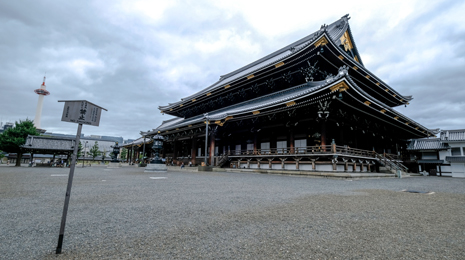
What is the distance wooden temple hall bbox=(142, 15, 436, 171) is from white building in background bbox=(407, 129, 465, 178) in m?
2.00

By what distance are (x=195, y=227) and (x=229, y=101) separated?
24.3 meters

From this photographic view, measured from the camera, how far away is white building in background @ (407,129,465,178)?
2210cm

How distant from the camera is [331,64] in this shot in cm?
1927

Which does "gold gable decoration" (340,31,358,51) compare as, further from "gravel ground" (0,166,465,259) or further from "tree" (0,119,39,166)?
"tree" (0,119,39,166)

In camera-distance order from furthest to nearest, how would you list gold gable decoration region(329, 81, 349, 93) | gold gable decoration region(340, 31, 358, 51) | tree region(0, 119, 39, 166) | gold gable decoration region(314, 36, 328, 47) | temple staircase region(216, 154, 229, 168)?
1. tree region(0, 119, 39, 166)
2. gold gable decoration region(340, 31, 358, 51)
3. temple staircase region(216, 154, 229, 168)
4. gold gable decoration region(314, 36, 328, 47)
5. gold gable decoration region(329, 81, 349, 93)

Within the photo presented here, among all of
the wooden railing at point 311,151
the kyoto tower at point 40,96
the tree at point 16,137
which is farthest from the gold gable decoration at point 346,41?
the kyoto tower at point 40,96

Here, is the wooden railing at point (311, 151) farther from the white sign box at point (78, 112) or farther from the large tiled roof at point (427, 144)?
the white sign box at point (78, 112)

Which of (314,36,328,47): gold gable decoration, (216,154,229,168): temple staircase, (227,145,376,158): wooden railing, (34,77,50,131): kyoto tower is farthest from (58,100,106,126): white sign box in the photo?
(34,77,50,131): kyoto tower

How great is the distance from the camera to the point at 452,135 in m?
24.6

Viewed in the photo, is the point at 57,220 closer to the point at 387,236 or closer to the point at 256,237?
the point at 256,237

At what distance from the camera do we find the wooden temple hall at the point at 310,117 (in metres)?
15.0

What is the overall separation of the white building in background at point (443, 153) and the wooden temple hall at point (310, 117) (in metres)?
2.00

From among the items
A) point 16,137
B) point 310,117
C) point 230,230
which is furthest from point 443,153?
point 16,137

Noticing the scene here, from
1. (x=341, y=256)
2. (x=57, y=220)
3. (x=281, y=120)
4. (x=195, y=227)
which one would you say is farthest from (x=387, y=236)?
(x=281, y=120)
